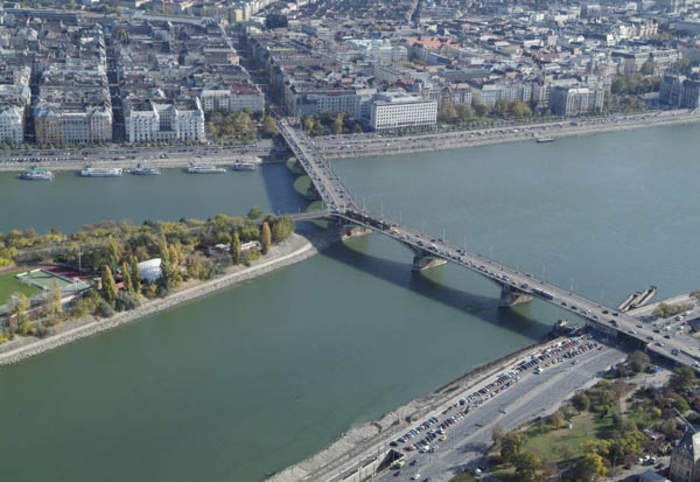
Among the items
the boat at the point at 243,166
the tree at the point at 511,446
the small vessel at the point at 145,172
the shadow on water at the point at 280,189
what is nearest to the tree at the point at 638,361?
the tree at the point at 511,446

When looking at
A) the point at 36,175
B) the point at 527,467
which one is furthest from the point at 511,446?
the point at 36,175

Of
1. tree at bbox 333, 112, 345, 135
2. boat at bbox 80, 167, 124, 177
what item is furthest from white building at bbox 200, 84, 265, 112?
boat at bbox 80, 167, 124, 177

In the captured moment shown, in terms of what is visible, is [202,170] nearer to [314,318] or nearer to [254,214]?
[254,214]

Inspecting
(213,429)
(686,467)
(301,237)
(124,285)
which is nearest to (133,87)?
(301,237)

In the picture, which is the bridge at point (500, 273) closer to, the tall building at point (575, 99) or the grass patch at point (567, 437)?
the grass patch at point (567, 437)

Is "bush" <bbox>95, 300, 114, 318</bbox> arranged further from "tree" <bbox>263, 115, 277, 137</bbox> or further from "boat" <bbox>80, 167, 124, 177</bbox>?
"tree" <bbox>263, 115, 277, 137</bbox>

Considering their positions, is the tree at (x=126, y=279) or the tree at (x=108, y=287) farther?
the tree at (x=126, y=279)

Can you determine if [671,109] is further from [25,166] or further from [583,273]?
[25,166]
